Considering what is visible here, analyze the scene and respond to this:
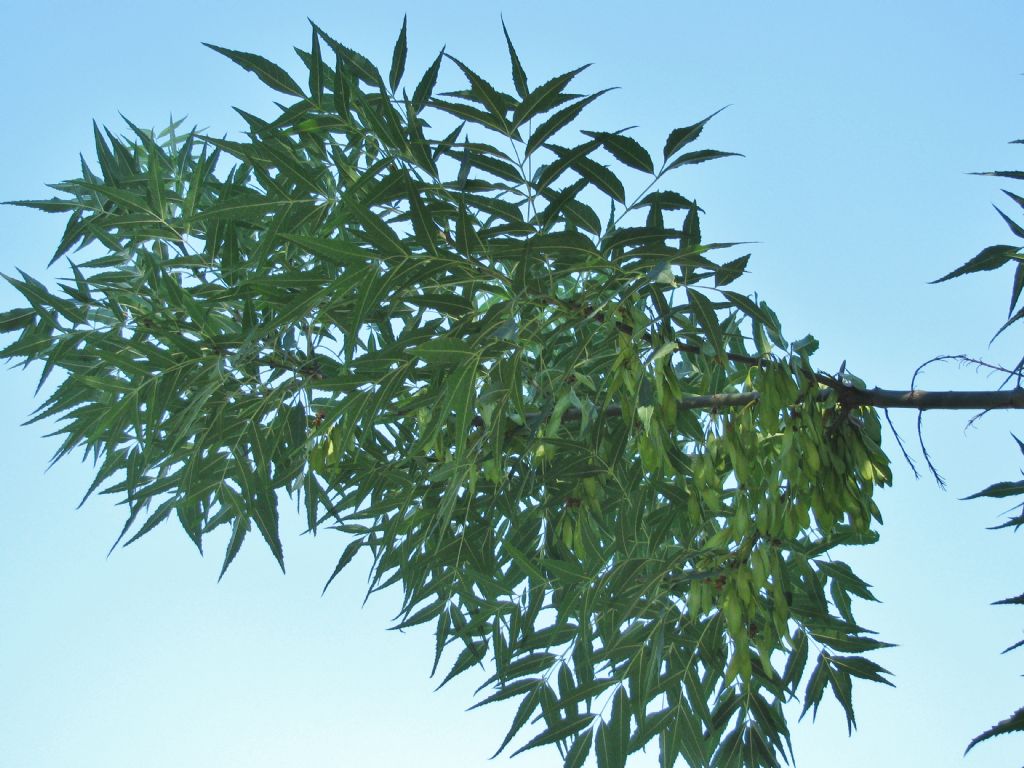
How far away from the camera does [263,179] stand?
1896mm

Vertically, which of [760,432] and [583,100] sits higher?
[583,100]

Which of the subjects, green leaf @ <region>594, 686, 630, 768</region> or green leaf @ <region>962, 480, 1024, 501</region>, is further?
green leaf @ <region>594, 686, 630, 768</region>

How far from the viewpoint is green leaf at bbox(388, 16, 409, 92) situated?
181 cm

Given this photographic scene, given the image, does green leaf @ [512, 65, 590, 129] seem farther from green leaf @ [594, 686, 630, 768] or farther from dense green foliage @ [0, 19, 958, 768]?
green leaf @ [594, 686, 630, 768]

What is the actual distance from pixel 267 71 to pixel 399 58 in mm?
241

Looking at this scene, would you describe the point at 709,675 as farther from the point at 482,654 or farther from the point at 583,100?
the point at 583,100

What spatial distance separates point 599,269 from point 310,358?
0.67 meters

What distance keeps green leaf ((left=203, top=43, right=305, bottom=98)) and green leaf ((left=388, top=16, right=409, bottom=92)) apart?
17 cm

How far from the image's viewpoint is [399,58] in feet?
5.99

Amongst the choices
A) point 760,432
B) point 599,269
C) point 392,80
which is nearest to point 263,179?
point 392,80

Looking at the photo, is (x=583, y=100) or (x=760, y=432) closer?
(x=583, y=100)

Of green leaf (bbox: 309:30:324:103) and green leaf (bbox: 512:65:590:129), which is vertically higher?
green leaf (bbox: 309:30:324:103)

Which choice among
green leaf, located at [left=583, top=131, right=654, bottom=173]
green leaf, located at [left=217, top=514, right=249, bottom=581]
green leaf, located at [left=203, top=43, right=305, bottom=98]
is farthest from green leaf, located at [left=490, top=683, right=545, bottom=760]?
green leaf, located at [left=203, top=43, right=305, bottom=98]

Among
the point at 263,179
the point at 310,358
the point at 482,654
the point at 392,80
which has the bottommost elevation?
the point at 482,654
